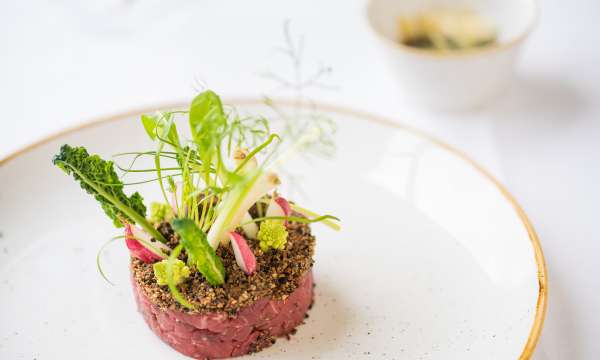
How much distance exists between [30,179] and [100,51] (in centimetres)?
131

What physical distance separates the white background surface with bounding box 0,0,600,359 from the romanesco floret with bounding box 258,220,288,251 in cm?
112

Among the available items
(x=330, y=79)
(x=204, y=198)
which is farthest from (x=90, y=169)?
(x=330, y=79)

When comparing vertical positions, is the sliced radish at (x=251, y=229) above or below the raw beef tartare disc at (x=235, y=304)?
above

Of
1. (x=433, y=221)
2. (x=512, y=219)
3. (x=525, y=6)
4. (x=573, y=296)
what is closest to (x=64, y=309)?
(x=433, y=221)

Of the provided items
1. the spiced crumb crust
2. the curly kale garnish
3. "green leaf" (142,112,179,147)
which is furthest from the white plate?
"green leaf" (142,112,179,147)

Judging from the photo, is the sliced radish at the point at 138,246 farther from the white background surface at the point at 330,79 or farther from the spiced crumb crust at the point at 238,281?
the white background surface at the point at 330,79

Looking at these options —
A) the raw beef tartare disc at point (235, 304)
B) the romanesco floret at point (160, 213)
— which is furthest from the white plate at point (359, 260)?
the romanesco floret at point (160, 213)

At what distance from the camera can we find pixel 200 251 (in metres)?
1.94

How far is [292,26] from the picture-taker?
3990mm

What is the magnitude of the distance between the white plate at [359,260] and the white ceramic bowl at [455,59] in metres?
0.41

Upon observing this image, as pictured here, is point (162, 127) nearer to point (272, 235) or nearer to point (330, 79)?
point (272, 235)

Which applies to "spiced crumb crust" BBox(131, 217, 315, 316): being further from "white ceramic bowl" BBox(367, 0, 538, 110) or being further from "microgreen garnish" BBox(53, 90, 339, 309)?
"white ceramic bowl" BBox(367, 0, 538, 110)

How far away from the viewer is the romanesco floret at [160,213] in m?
2.25

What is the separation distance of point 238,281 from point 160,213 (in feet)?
1.24
